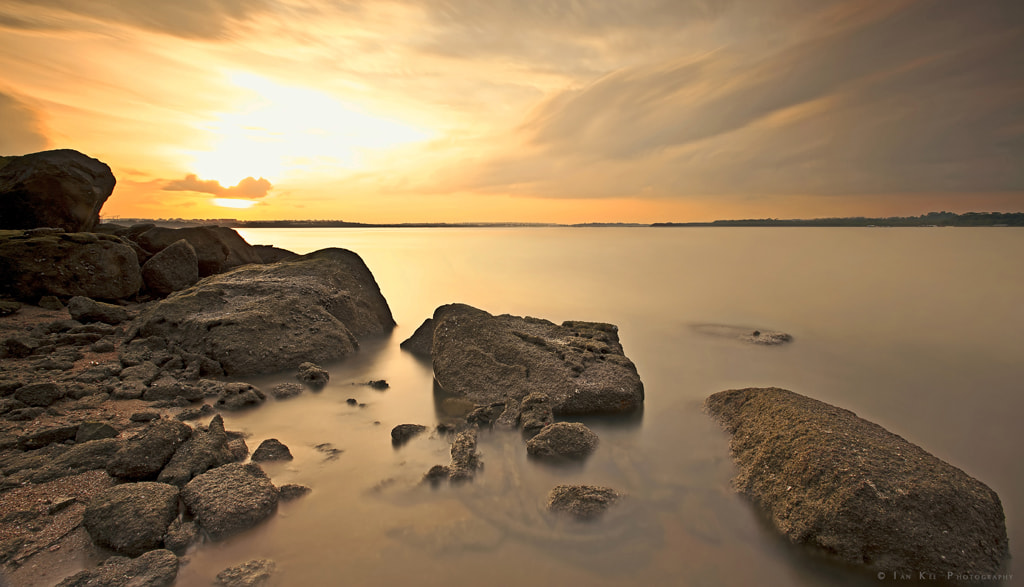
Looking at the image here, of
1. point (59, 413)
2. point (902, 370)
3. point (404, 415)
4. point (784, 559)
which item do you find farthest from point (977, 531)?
point (59, 413)

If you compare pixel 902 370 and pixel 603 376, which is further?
pixel 902 370

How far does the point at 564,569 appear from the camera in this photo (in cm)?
368

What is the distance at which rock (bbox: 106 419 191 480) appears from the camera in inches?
170

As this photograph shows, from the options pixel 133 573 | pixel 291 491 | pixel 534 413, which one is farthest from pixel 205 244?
pixel 133 573

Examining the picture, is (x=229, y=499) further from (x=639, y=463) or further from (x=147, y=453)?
(x=639, y=463)

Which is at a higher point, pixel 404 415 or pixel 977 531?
pixel 977 531

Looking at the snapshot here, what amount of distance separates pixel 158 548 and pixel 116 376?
4.63m

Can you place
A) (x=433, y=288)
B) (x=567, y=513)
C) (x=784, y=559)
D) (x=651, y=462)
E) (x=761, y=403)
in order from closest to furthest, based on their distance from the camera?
(x=784, y=559), (x=567, y=513), (x=651, y=462), (x=761, y=403), (x=433, y=288)

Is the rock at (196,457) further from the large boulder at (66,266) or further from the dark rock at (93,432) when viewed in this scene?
the large boulder at (66,266)

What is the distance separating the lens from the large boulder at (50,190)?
45.1 ft

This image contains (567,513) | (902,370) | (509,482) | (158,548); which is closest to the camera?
(158,548)

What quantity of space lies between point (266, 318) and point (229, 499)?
5.24 m

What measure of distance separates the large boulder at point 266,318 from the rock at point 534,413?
448cm

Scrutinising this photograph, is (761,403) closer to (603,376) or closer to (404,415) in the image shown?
(603,376)
